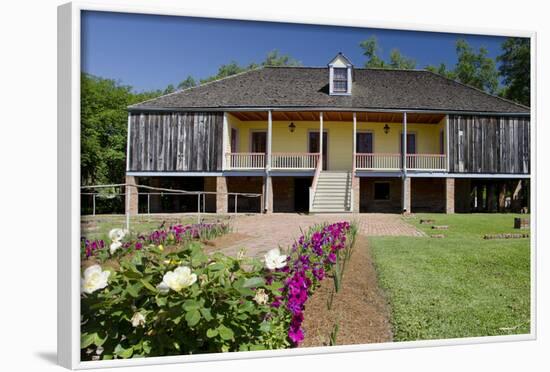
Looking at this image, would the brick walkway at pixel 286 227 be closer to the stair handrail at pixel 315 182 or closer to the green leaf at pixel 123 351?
the stair handrail at pixel 315 182

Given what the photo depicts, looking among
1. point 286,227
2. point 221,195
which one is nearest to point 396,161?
point 286,227

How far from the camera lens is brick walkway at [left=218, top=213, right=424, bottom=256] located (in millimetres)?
4645

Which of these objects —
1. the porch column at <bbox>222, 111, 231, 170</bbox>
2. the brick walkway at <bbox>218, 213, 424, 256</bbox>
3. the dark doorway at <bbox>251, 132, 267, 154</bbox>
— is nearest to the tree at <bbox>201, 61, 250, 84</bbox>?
the dark doorway at <bbox>251, 132, 267, 154</bbox>

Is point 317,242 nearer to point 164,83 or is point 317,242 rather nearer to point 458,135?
point 164,83

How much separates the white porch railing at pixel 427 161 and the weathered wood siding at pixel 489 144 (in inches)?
5.5

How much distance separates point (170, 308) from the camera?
121 inches

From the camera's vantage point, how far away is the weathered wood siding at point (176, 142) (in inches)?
191

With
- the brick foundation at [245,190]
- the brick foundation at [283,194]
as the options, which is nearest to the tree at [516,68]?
the brick foundation at [283,194]

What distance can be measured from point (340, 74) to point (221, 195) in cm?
193

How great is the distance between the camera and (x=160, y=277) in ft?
10.6

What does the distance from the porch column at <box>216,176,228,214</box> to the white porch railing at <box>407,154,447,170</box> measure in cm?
250

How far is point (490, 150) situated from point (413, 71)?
180cm

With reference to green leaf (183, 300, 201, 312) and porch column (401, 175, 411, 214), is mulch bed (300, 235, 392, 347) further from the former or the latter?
porch column (401, 175, 411, 214)

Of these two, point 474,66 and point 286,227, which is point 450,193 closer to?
point 474,66
